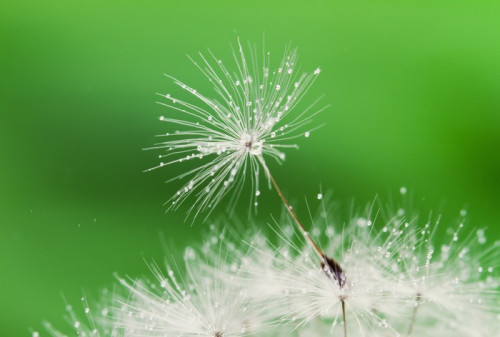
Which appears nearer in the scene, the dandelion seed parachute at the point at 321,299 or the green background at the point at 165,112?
the dandelion seed parachute at the point at 321,299

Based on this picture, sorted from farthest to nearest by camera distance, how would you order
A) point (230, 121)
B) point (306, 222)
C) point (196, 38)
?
1. point (196, 38)
2. point (306, 222)
3. point (230, 121)

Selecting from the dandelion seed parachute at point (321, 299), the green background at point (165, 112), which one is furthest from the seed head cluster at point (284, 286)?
the green background at point (165, 112)

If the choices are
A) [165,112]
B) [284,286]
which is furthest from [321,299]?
[165,112]

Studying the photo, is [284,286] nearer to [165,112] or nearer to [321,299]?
[321,299]

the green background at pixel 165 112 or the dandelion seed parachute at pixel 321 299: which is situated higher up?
the green background at pixel 165 112

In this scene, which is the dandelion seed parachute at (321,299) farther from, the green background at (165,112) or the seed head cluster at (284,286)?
the green background at (165,112)

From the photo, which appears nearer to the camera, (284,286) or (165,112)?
(284,286)

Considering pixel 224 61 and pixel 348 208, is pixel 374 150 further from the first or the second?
pixel 224 61

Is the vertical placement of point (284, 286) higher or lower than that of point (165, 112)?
lower

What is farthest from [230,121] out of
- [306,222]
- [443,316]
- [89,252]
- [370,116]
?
[370,116]
